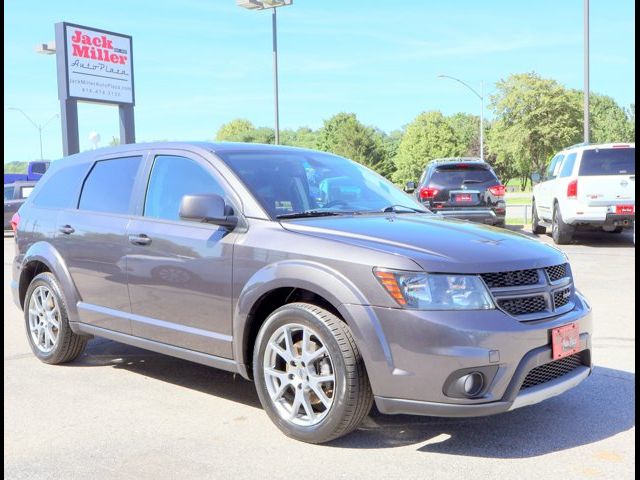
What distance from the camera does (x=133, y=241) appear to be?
16.0 feet

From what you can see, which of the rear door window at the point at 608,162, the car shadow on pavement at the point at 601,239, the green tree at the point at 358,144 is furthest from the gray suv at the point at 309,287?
the green tree at the point at 358,144

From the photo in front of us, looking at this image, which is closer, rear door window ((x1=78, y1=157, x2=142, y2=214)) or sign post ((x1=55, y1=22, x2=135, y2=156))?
rear door window ((x1=78, y1=157, x2=142, y2=214))

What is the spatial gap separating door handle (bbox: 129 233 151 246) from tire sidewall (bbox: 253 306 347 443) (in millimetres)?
1155

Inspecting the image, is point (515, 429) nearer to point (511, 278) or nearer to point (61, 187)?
point (511, 278)

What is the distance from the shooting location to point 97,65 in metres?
27.2

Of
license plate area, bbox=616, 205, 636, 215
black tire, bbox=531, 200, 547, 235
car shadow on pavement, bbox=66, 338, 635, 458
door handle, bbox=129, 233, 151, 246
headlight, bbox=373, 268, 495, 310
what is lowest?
car shadow on pavement, bbox=66, 338, 635, 458

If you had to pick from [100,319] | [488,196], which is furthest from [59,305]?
[488,196]

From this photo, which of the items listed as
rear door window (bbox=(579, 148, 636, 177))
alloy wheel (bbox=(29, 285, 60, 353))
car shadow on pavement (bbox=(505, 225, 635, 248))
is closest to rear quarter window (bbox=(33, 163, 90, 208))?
alloy wheel (bbox=(29, 285, 60, 353))

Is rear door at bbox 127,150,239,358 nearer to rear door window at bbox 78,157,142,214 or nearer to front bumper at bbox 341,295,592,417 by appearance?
rear door window at bbox 78,157,142,214

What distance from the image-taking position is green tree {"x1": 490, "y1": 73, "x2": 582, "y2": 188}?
62.4 m

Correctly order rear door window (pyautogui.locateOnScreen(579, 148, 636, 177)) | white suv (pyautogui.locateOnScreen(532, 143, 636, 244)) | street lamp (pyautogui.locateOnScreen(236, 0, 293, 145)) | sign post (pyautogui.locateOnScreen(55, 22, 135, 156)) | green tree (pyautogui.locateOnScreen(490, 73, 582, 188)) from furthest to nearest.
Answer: green tree (pyautogui.locateOnScreen(490, 73, 582, 188)), sign post (pyautogui.locateOnScreen(55, 22, 135, 156)), street lamp (pyautogui.locateOnScreen(236, 0, 293, 145)), rear door window (pyautogui.locateOnScreen(579, 148, 636, 177)), white suv (pyautogui.locateOnScreen(532, 143, 636, 244))

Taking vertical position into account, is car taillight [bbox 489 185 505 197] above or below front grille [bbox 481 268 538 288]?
above

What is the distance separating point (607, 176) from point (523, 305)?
10.3 meters

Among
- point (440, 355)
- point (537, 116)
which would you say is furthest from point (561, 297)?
point (537, 116)
